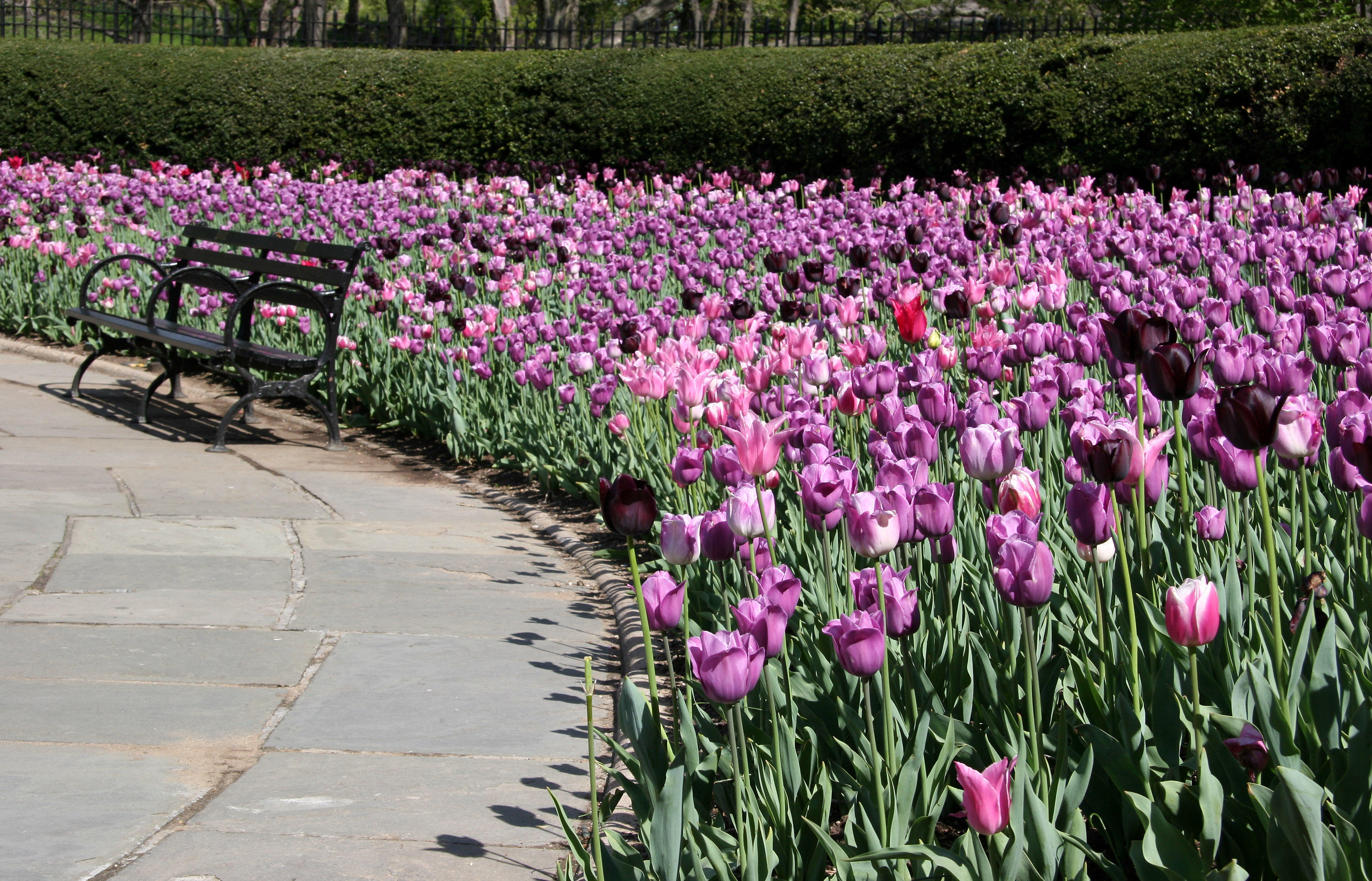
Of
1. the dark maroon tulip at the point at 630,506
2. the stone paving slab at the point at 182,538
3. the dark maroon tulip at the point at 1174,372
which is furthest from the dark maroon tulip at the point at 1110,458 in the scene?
the stone paving slab at the point at 182,538

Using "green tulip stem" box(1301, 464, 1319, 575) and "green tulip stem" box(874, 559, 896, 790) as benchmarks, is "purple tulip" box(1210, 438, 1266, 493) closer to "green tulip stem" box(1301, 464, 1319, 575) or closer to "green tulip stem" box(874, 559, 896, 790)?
"green tulip stem" box(1301, 464, 1319, 575)

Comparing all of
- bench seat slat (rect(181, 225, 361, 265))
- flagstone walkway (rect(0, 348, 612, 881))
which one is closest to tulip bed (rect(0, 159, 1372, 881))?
flagstone walkway (rect(0, 348, 612, 881))

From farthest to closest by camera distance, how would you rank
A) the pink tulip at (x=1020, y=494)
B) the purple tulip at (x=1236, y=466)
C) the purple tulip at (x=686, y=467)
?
the purple tulip at (x=686, y=467) < the purple tulip at (x=1236, y=466) < the pink tulip at (x=1020, y=494)

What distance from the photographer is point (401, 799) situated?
9.11 feet

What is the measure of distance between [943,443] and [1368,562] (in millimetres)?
1210

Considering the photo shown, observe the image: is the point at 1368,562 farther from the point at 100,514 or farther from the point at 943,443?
the point at 100,514

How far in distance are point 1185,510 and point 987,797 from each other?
129 centimetres

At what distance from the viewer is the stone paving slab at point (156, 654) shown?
3484mm

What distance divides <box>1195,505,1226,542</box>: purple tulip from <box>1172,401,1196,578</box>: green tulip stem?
4cm

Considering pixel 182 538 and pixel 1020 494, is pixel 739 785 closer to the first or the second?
pixel 1020 494

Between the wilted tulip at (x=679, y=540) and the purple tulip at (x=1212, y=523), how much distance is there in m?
1.12

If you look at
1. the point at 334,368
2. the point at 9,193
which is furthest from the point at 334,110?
Answer: the point at 334,368

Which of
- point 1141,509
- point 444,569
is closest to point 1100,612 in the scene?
point 1141,509

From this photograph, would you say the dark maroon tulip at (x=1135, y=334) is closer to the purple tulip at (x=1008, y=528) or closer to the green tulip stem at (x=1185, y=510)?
the green tulip stem at (x=1185, y=510)
